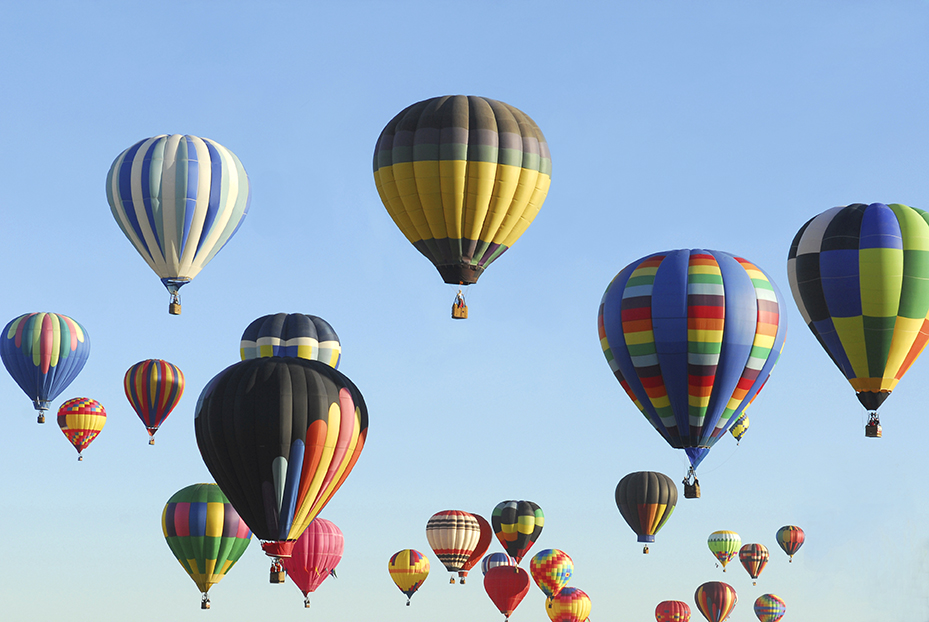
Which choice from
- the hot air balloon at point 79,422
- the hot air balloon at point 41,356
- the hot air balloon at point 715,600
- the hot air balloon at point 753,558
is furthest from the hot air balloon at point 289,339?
the hot air balloon at point 753,558

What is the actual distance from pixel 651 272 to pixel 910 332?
6.17 m

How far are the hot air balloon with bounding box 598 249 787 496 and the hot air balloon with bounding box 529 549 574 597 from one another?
945 inches

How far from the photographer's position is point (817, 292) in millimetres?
34875

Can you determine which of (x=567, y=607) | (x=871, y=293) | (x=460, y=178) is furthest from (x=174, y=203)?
(x=567, y=607)

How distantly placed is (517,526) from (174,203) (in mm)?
20724

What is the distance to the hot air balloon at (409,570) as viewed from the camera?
55531mm

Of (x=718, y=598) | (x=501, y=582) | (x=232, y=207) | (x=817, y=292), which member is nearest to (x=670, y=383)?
(x=817, y=292)

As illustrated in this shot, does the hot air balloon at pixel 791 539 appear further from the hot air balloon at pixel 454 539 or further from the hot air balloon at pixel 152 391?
the hot air balloon at pixel 152 391

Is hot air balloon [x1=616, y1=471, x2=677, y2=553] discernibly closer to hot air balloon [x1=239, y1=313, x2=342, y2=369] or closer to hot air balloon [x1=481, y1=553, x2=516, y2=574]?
hot air balloon [x1=481, y1=553, x2=516, y2=574]

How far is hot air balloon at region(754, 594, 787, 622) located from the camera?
65.4m

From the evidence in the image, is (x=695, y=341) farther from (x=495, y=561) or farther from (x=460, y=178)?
(x=495, y=561)

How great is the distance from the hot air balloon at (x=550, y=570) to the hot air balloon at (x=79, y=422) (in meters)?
17.2

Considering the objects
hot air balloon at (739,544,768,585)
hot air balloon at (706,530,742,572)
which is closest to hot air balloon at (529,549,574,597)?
hot air balloon at (706,530,742,572)

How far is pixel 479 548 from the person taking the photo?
5428 cm
